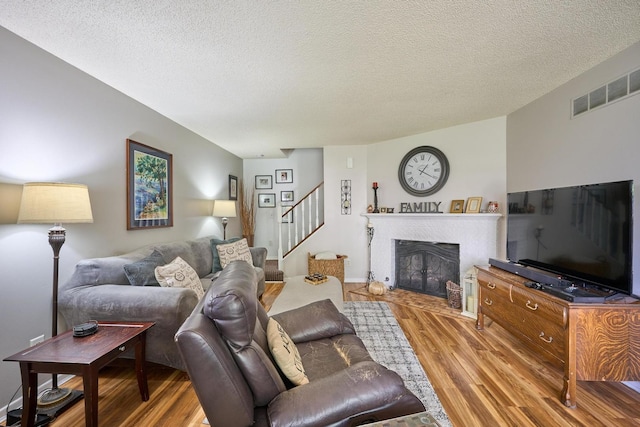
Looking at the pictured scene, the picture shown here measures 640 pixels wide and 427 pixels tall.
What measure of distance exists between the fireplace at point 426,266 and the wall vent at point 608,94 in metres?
2.01

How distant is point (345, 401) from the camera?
3.01 ft

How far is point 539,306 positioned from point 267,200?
4.89 meters

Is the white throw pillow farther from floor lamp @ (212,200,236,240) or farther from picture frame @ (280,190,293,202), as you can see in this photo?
picture frame @ (280,190,293,202)

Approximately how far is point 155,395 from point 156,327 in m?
0.47

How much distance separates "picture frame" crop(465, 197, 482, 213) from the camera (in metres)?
3.45

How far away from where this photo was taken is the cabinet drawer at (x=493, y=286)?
2.32m

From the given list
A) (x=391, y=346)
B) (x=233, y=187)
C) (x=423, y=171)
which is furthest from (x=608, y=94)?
(x=233, y=187)

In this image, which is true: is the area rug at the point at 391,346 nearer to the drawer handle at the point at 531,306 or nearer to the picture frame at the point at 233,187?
the drawer handle at the point at 531,306

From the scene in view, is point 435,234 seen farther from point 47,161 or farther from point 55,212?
point 47,161

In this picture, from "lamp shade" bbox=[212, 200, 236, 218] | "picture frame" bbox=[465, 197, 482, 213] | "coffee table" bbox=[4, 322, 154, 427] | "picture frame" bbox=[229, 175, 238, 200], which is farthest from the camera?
"picture frame" bbox=[229, 175, 238, 200]

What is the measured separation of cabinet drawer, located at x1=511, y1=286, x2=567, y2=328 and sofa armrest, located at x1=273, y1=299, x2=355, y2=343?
1402mm

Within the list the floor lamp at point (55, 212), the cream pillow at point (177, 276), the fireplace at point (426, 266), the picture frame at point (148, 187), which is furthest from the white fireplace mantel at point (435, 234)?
the floor lamp at point (55, 212)

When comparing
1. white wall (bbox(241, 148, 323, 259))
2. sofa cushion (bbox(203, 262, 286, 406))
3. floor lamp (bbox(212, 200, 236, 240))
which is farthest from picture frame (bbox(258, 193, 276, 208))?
sofa cushion (bbox(203, 262, 286, 406))

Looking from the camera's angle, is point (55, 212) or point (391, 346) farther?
point (391, 346)
